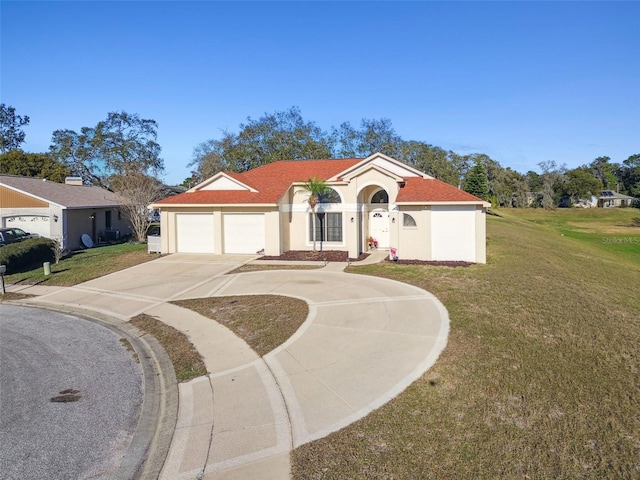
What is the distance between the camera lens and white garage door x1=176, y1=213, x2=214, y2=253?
2353 cm

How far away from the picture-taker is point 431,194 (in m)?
20.0

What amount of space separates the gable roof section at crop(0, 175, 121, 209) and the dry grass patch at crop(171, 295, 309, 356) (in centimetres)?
1701

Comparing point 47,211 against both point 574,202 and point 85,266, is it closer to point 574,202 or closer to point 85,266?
point 85,266

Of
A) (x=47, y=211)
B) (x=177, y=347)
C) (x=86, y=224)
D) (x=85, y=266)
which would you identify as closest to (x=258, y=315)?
(x=177, y=347)

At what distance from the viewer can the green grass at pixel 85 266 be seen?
18288 millimetres

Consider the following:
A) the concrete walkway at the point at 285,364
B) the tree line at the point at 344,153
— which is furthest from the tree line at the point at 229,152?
the concrete walkway at the point at 285,364

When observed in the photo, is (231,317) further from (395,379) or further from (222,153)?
(222,153)

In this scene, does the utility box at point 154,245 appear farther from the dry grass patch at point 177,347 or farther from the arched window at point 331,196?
the dry grass patch at point 177,347

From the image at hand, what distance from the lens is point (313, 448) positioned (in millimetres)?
6039

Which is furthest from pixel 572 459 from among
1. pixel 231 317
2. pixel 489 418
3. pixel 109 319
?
pixel 109 319

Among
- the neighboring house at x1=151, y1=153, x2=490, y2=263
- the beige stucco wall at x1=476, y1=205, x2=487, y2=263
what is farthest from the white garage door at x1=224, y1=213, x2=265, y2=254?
the beige stucco wall at x1=476, y1=205, x2=487, y2=263

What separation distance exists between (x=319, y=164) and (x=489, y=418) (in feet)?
69.7

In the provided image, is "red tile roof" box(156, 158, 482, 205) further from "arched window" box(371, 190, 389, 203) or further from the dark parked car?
the dark parked car

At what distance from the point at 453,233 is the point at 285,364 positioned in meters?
12.9
